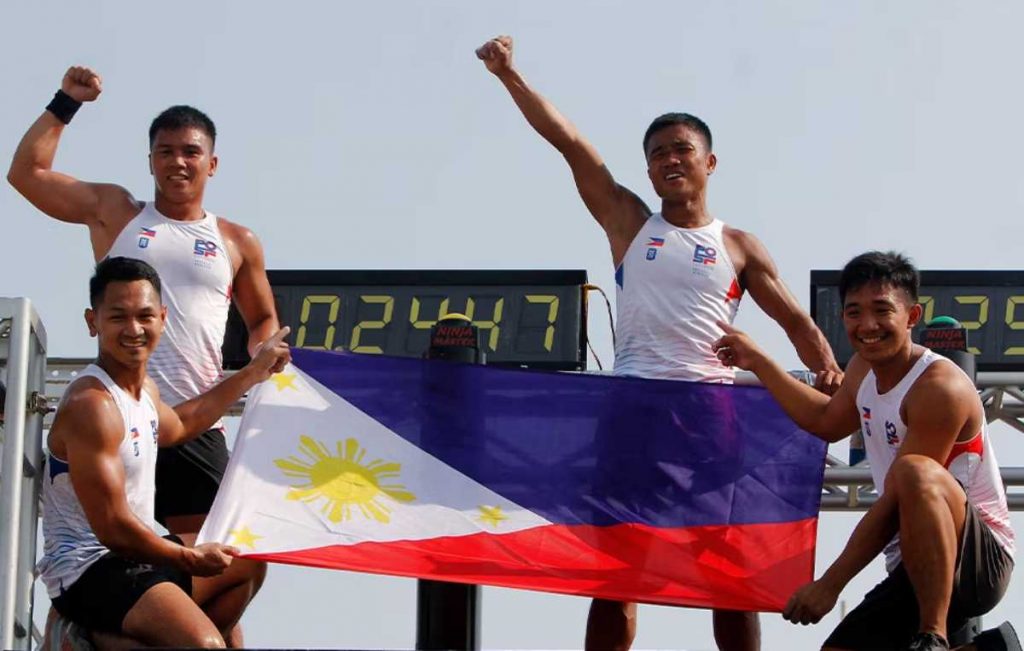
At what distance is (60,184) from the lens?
778 cm

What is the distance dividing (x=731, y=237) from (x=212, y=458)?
2167mm

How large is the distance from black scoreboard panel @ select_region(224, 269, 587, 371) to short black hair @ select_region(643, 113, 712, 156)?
296 centimetres

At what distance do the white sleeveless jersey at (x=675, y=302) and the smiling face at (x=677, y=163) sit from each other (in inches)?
6.3

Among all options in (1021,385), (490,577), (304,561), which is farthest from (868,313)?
(1021,385)

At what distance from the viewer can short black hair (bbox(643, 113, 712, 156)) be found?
26.6ft

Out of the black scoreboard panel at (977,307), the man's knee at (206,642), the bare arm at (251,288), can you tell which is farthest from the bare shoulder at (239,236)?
the black scoreboard panel at (977,307)

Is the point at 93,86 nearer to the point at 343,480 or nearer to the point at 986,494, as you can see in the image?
the point at 343,480

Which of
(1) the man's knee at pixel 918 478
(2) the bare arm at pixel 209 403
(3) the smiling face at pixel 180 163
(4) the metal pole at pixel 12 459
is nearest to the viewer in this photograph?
(1) the man's knee at pixel 918 478

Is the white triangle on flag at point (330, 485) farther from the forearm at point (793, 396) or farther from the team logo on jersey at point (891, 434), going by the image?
the team logo on jersey at point (891, 434)

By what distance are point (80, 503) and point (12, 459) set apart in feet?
2.08

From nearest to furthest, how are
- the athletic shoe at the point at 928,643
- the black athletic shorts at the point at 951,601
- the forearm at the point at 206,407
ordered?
1. the athletic shoe at the point at 928,643
2. the black athletic shorts at the point at 951,601
3. the forearm at the point at 206,407

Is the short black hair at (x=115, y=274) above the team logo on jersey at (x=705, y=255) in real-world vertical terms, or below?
below

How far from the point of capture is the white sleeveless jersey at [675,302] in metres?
7.84

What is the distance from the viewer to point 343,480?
764 centimetres
